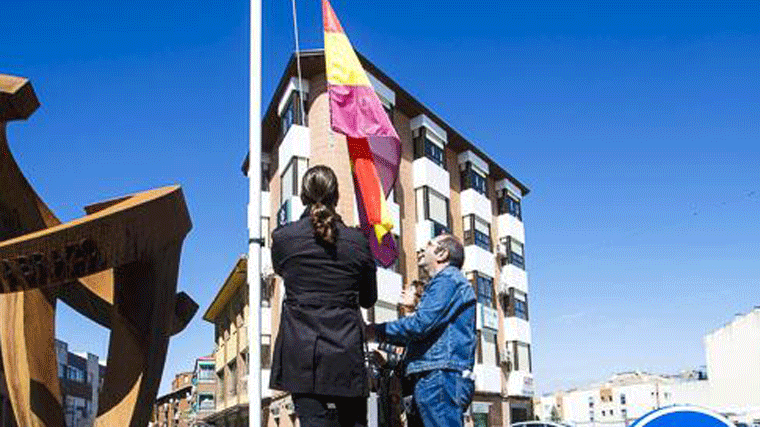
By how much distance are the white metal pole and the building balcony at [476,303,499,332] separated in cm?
3267

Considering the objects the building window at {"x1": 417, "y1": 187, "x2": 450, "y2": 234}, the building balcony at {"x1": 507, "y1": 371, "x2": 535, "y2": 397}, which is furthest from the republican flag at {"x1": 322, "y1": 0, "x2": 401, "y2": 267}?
the building balcony at {"x1": 507, "y1": 371, "x2": 535, "y2": 397}

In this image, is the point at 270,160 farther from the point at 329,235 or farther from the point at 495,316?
the point at 329,235

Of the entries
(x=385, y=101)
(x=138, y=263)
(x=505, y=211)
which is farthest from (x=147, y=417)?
(x=505, y=211)

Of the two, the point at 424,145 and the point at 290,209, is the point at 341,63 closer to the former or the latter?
the point at 290,209

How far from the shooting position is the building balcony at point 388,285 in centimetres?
3066

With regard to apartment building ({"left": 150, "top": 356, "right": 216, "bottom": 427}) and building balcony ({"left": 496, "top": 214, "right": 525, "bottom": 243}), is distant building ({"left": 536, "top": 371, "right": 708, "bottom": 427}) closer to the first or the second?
apartment building ({"left": 150, "top": 356, "right": 216, "bottom": 427})

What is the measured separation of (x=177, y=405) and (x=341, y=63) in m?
86.7

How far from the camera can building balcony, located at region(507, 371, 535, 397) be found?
135 feet

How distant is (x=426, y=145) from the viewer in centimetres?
3659

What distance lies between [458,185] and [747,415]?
792 inches

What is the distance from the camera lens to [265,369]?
3008cm

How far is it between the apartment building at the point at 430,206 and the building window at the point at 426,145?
5 cm

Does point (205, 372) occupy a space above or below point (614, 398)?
above

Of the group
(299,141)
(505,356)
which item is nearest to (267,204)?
(299,141)
